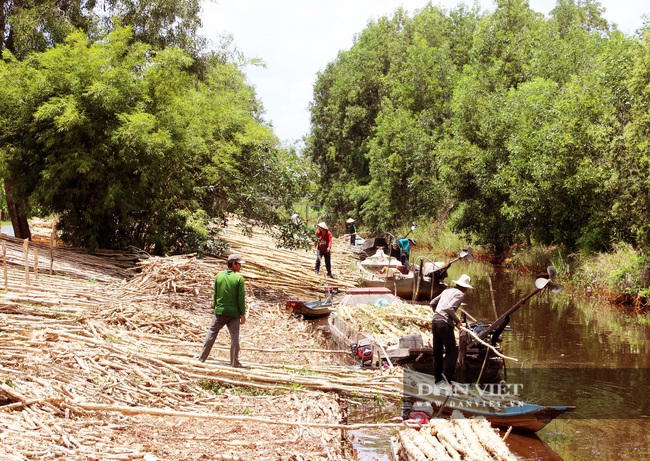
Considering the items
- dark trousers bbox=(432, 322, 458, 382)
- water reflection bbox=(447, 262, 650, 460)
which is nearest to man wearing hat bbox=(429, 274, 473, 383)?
dark trousers bbox=(432, 322, 458, 382)

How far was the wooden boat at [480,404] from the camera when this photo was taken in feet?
31.6

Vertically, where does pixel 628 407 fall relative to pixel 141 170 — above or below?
below

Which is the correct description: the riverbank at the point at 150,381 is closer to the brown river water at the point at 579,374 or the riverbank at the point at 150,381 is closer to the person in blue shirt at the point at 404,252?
the brown river water at the point at 579,374

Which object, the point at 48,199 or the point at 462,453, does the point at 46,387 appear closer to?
the point at 462,453

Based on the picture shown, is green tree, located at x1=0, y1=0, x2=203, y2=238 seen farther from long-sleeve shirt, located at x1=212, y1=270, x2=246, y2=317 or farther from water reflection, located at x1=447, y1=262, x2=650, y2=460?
water reflection, located at x1=447, y1=262, x2=650, y2=460

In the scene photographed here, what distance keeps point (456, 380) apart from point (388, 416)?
142 cm

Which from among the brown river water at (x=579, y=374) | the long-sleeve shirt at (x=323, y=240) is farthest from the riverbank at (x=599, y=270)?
the long-sleeve shirt at (x=323, y=240)

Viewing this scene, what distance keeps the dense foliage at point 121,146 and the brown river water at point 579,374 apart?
8351mm

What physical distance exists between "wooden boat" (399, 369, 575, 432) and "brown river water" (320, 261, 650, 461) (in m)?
0.35

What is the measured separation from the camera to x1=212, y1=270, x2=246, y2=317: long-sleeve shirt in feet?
34.8

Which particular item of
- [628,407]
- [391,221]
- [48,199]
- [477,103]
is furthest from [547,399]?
[391,221]

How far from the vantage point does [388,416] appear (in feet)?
33.4

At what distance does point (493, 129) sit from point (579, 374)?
1980 cm

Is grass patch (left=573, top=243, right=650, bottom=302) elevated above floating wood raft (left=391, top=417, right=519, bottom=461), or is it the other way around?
grass patch (left=573, top=243, right=650, bottom=302)
